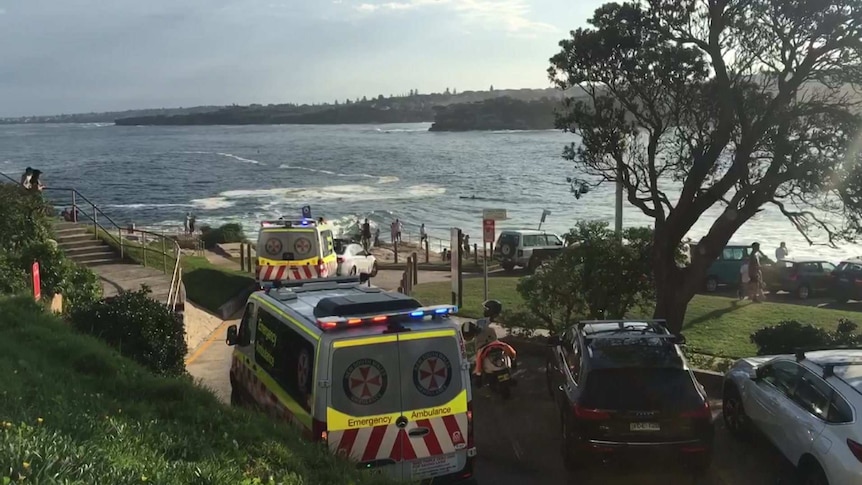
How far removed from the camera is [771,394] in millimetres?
8438

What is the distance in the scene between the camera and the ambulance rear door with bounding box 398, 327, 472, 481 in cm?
642

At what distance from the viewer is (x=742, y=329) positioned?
16.0 metres

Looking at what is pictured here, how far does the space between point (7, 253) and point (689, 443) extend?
11.3m

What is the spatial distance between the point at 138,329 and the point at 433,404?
4.62 meters

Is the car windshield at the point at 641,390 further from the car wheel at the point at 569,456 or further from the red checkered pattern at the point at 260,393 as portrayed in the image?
the red checkered pattern at the point at 260,393

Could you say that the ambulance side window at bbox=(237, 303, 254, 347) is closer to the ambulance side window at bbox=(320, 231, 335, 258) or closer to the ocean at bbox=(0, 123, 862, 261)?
the ambulance side window at bbox=(320, 231, 335, 258)

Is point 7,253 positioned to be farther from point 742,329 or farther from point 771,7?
point 742,329

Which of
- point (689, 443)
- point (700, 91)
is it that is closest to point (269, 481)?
point (689, 443)

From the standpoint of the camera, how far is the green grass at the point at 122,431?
4.05m

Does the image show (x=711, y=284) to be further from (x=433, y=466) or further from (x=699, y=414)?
(x=433, y=466)

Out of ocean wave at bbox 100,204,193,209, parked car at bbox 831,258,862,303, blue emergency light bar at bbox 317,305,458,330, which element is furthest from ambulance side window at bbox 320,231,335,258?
ocean wave at bbox 100,204,193,209

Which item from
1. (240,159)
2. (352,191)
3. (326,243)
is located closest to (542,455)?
(326,243)

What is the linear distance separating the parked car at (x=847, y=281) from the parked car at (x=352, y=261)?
1380 centimetres

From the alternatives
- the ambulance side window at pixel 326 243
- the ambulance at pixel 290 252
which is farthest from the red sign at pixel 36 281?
the ambulance side window at pixel 326 243
